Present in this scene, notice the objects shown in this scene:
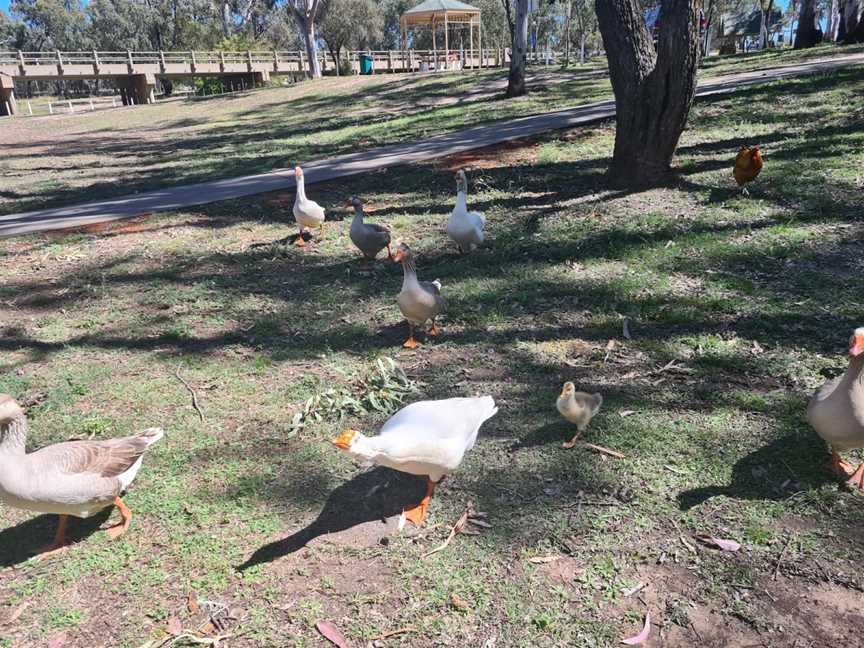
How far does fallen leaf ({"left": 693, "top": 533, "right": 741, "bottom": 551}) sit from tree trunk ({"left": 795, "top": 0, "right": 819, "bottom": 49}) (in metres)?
28.4

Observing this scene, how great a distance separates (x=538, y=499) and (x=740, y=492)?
1108 millimetres

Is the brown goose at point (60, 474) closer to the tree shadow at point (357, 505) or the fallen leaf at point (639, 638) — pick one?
the tree shadow at point (357, 505)

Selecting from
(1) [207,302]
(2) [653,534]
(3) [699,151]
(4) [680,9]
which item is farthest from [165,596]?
(3) [699,151]

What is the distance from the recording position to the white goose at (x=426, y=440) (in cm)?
301

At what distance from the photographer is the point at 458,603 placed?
2.83 m

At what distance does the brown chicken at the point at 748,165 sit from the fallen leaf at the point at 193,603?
7.50 meters

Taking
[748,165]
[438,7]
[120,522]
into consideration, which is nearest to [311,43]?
[438,7]

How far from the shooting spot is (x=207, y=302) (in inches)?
260

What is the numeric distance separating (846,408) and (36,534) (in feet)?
14.5

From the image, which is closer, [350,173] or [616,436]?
[616,436]

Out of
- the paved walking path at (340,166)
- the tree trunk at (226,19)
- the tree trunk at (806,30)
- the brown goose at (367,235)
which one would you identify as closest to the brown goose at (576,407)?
the brown goose at (367,235)

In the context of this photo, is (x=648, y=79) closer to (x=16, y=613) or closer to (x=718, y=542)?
(x=718, y=542)

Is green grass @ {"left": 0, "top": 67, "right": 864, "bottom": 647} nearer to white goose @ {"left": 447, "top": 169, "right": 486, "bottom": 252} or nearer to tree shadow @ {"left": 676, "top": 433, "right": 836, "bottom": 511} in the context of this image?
tree shadow @ {"left": 676, "top": 433, "right": 836, "bottom": 511}

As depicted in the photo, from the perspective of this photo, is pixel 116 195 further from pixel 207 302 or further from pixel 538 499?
pixel 538 499
